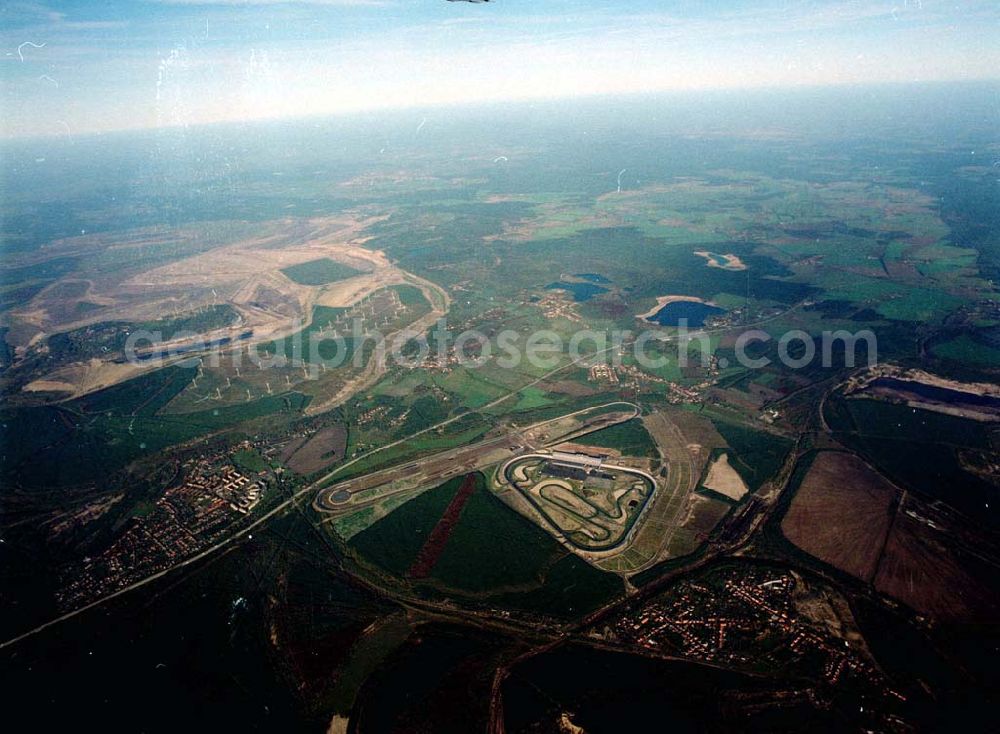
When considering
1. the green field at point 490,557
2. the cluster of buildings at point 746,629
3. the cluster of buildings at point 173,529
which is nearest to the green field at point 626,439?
the green field at point 490,557

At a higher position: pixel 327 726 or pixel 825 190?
pixel 825 190

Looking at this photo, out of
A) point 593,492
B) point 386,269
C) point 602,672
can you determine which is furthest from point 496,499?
point 386,269

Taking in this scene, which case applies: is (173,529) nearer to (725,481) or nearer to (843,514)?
(725,481)

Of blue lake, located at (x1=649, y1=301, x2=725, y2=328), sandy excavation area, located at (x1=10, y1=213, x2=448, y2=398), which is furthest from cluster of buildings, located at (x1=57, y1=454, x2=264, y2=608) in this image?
blue lake, located at (x1=649, y1=301, x2=725, y2=328)

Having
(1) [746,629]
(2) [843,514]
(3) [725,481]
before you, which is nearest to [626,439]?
(3) [725,481]

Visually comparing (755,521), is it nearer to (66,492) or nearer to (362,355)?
(362,355)

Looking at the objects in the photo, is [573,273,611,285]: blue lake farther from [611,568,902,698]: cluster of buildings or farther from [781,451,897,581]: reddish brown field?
[611,568,902,698]: cluster of buildings

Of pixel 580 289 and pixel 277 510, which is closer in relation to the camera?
pixel 277 510
